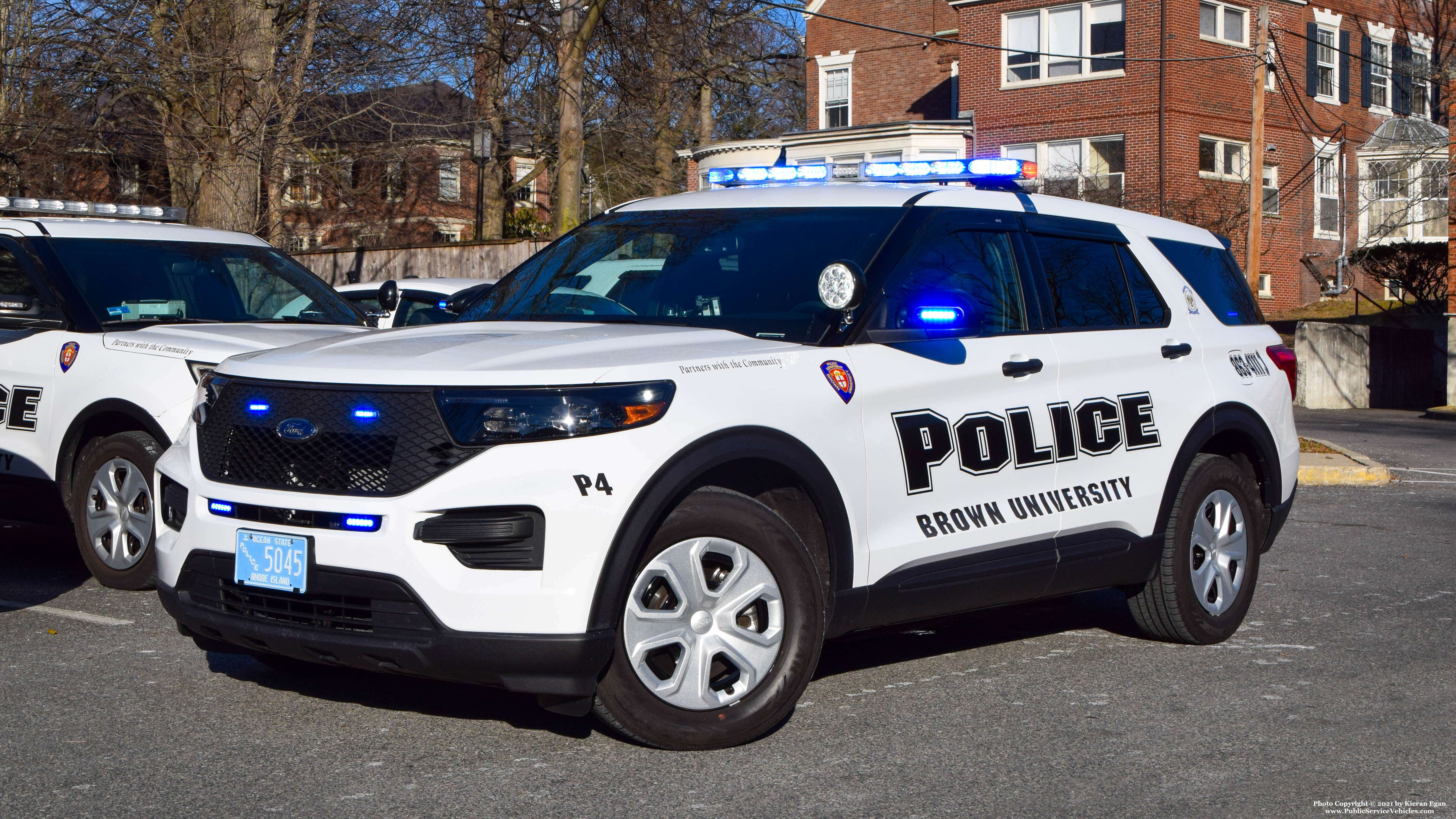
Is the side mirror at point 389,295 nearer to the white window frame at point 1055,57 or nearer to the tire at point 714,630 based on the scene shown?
the tire at point 714,630

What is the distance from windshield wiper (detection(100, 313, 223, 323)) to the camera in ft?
26.1

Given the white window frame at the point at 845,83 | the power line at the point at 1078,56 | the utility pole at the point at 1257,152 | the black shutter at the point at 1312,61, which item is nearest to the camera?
the utility pole at the point at 1257,152

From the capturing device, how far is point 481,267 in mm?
23047

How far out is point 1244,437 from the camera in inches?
270

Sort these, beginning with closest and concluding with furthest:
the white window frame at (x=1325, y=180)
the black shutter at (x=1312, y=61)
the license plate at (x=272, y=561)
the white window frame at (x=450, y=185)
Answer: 1. the license plate at (x=272, y=561)
2. the black shutter at (x=1312, y=61)
3. the white window frame at (x=1325, y=180)
4. the white window frame at (x=450, y=185)

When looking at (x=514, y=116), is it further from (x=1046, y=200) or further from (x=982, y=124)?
(x=1046, y=200)

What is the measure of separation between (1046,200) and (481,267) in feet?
57.6

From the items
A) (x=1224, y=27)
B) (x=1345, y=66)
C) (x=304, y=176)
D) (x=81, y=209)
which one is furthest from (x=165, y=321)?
(x=1345, y=66)

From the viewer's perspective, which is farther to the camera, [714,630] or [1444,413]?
[1444,413]

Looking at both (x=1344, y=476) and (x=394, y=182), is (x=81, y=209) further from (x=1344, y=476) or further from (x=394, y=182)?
(x=394, y=182)

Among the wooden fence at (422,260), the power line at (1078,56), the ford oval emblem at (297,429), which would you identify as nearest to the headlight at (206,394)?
the ford oval emblem at (297,429)

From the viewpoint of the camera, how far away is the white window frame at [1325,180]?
121 feet

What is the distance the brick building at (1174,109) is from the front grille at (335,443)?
85.2 ft

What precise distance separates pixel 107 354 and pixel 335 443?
359 cm
